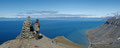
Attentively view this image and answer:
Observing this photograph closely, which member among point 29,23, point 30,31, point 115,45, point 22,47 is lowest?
point 115,45

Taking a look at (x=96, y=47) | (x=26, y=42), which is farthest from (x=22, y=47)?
(x=96, y=47)

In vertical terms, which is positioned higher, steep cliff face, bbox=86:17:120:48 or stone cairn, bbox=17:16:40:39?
stone cairn, bbox=17:16:40:39

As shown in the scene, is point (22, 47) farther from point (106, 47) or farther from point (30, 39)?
point (106, 47)

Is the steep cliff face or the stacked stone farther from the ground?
the stacked stone

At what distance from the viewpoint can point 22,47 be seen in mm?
19641

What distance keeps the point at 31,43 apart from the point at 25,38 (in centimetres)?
197

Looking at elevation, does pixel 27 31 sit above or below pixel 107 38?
above

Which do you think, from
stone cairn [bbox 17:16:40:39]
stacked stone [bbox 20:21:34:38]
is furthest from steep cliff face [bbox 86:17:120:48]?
stacked stone [bbox 20:21:34:38]

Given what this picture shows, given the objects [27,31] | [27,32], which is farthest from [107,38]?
[27,31]

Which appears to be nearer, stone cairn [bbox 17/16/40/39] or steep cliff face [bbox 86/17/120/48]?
stone cairn [bbox 17/16/40/39]

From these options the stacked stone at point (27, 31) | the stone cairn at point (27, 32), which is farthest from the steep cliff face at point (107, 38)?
the stacked stone at point (27, 31)

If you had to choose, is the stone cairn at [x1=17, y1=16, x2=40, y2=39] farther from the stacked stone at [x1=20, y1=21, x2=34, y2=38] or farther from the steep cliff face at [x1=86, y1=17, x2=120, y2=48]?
the steep cliff face at [x1=86, y1=17, x2=120, y2=48]

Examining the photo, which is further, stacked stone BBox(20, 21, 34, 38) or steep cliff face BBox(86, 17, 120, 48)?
steep cliff face BBox(86, 17, 120, 48)

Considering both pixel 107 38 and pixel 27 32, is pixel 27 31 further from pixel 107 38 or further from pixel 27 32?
pixel 107 38
